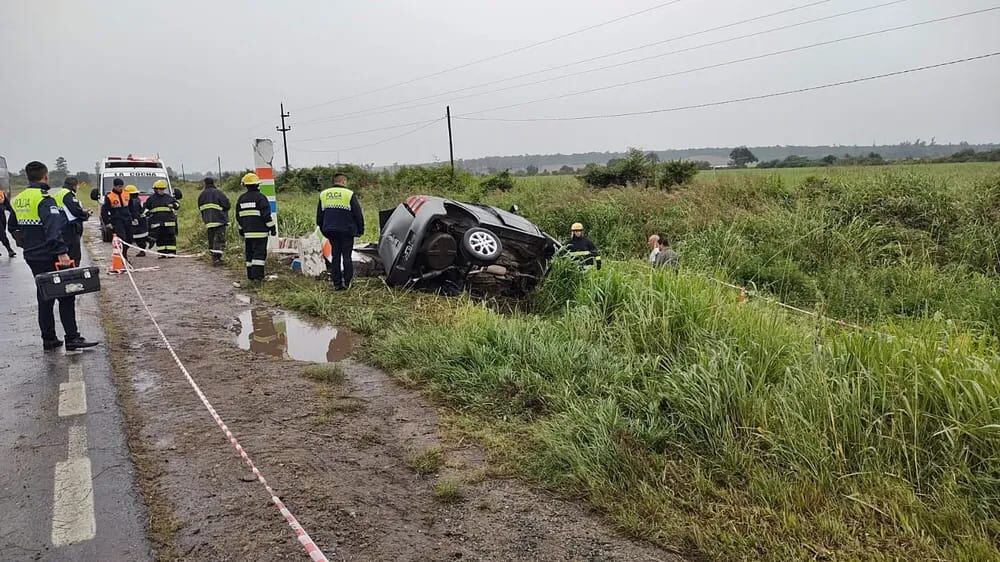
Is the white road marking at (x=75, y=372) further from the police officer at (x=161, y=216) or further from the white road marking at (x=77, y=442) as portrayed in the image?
the police officer at (x=161, y=216)

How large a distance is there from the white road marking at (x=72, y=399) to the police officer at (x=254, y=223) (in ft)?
15.1

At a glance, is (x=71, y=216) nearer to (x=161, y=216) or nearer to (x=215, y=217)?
(x=215, y=217)

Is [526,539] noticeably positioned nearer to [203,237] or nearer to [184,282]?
[184,282]

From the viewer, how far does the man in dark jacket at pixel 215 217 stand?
1187 cm

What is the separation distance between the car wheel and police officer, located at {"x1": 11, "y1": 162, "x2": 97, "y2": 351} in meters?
3.91

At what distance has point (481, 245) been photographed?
7.42 m

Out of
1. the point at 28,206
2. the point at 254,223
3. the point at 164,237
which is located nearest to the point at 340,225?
the point at 254,223

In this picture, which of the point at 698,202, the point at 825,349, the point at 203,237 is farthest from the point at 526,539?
the point at 203,237

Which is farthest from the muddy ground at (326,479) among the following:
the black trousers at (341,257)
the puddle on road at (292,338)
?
the black trousers at (341,257)

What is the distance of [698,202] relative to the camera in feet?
47.6

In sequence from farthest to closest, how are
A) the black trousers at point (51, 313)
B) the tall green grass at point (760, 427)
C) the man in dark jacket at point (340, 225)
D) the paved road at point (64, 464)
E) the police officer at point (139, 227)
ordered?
the police officer at point (139, 227) → the man in dark jacket at point (340, 225) → the black trousers at point (51, 313) → the paved road at point (64, 464) → the tall green grass at point (760, 427)

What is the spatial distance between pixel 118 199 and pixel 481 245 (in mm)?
9397

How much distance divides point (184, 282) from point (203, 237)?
5.53 m

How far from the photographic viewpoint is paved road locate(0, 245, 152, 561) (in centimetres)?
287
